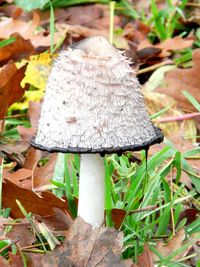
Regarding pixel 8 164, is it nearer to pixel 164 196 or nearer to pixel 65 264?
pixel 164 196

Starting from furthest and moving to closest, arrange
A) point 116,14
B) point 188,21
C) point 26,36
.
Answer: point 116,14 < point 188,21 < point 26,36

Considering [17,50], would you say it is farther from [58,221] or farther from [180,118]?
[58,221]

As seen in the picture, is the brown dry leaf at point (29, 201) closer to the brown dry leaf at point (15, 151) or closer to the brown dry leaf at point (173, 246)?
the brown dry leaf at point (173, 246)

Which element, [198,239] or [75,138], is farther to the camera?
[198,239]

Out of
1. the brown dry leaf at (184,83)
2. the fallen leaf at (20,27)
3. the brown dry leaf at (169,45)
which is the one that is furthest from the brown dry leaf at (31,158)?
the brown dry leaf at (169,45)

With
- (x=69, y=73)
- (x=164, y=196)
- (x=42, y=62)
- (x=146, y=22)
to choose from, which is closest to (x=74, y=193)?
(x=164, y=196)

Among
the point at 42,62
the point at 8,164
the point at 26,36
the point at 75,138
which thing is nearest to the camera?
the point at 75,138
